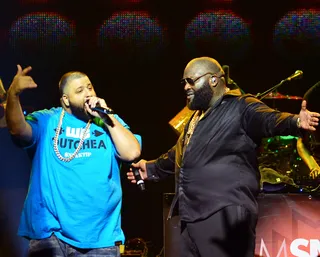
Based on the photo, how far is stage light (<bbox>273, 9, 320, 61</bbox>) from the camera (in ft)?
23.0

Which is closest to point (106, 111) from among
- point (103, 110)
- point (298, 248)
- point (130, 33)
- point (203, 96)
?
point (103, 110)

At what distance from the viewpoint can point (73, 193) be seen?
3.30 meters

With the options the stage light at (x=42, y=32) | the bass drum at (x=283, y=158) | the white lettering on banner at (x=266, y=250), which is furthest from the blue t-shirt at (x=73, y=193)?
the stage light at (x=42, y=32)

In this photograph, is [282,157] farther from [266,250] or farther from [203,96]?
[203,96]

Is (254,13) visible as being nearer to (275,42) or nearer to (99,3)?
(275,42)

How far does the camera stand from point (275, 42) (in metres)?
7.04

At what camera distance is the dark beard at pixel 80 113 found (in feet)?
11.8

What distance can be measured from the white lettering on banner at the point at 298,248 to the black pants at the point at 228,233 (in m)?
1.21

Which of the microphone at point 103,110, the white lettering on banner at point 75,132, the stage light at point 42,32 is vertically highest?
the stage light at point 42,32

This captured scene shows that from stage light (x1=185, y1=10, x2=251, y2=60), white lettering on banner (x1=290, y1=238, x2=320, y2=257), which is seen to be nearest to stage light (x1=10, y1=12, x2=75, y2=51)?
stage light (x1=185, y1=10, x2=251, y2=60)

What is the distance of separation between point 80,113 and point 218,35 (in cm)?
381

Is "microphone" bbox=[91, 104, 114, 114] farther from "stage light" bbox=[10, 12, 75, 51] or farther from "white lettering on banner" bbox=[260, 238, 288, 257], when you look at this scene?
"stage light" bbox=[10, 12, 75, 51]

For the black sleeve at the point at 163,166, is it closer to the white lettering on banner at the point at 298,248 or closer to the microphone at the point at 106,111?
the microphone at the point at 106,111

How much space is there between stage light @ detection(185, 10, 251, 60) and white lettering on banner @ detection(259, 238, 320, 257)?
289cm
